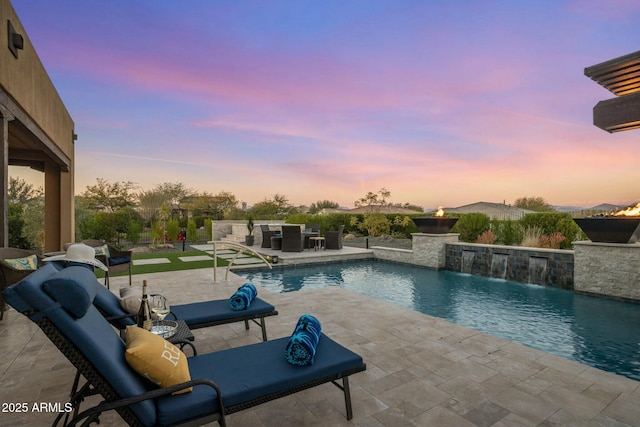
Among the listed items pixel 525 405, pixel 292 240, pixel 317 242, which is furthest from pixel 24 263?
pixel 317 242

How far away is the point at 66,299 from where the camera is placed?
4.91 feet

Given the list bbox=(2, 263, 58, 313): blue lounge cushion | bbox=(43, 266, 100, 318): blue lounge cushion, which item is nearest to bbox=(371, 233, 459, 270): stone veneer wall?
bbox=(43, 266, 100, 318): blue lounge cushion

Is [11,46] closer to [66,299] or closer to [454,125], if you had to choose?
[66,299]

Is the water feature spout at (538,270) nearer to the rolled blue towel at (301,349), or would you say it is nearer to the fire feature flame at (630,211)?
the fire feature flame at (630,211)

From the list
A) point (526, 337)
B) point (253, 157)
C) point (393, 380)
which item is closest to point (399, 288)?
point (526, 337)

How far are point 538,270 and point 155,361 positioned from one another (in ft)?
30.1

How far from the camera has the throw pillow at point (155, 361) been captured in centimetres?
173

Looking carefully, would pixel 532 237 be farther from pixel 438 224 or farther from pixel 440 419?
pixel 440 419

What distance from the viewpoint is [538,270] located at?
26.8 feet

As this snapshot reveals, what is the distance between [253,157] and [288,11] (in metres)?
9.63

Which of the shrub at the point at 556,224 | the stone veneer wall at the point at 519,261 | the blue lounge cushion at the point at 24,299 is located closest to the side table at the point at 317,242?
the stone veneer wall at the point at 519,261

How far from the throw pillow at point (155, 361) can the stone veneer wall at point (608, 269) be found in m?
8.50

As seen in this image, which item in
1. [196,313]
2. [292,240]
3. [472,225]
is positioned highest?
[472,225]

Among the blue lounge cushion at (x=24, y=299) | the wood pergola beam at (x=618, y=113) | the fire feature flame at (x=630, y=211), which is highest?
the wood pergola beam at (x=618, y=113)
